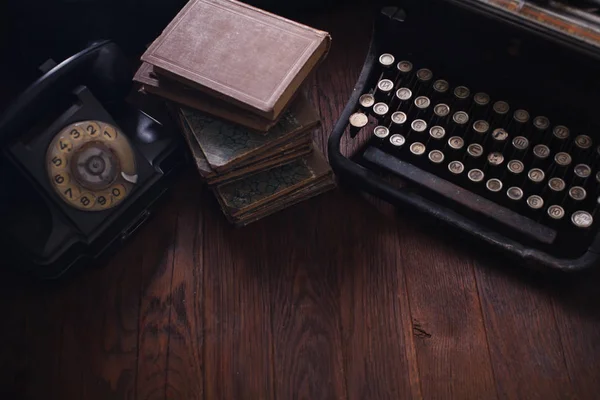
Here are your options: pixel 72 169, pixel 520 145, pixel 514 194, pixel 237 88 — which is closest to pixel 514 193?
pixel 514 194

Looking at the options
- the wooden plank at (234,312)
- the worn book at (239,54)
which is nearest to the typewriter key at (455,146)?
the worn book at (239,54)

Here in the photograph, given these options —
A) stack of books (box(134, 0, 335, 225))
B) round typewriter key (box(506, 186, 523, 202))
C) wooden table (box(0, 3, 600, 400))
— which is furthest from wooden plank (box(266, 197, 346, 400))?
round typewriter key (box(506, 186, 523, 202))

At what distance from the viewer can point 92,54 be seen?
1.45 metres

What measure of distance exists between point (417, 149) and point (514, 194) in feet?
0.79

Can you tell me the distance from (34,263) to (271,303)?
52cm

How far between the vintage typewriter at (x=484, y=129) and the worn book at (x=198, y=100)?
0.77 feet

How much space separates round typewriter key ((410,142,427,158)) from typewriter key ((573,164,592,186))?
331mm

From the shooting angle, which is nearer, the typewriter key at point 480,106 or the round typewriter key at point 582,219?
the round typewriter key at point 582,219

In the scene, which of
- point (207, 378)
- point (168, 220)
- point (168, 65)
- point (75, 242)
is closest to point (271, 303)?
point (207, 378)

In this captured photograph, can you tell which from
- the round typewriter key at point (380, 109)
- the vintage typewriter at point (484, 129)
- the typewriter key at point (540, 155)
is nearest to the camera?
the vintage typewriter at point (484, 129)

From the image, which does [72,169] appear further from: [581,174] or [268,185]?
[581,174]

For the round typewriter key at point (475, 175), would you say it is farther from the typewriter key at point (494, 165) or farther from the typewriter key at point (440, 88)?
the typewriter key at point (440, 88)

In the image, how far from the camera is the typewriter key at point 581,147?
145cm

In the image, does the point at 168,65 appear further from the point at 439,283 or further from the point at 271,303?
the point at 439,283
